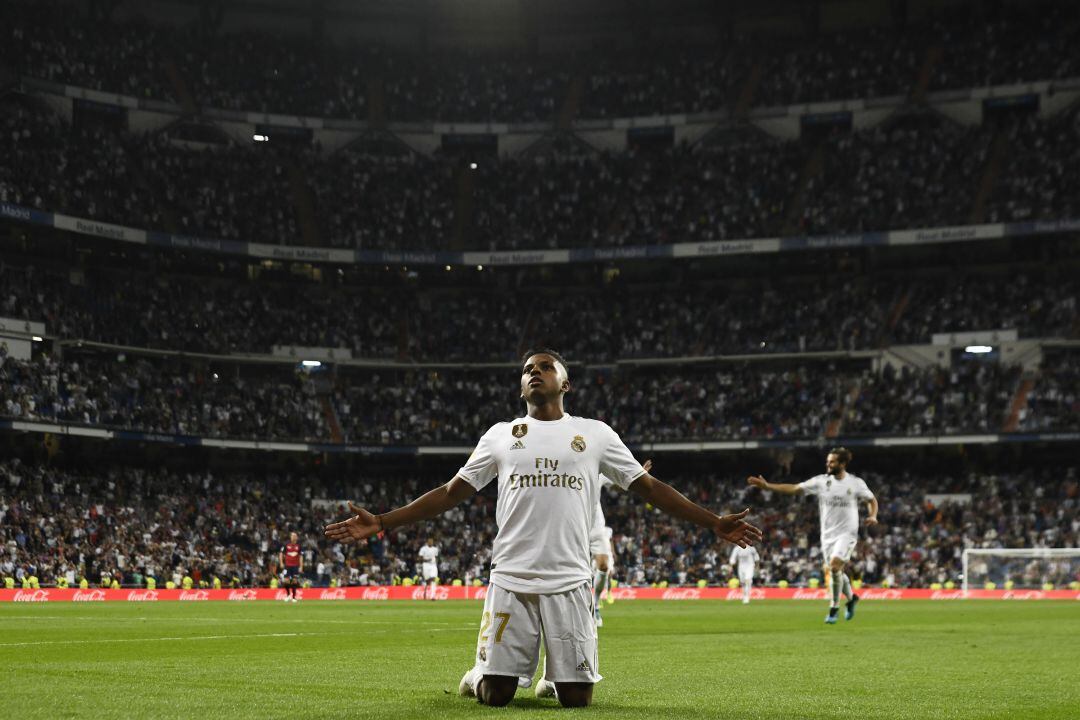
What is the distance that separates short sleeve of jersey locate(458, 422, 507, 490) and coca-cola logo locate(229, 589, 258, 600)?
40318 mm

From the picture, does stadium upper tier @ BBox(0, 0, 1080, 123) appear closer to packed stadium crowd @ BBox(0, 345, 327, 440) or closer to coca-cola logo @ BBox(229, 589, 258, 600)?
packed stadium crowd @ BBox(0, 345, 327, 440)

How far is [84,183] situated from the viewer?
6519 cm

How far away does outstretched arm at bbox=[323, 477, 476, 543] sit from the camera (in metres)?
8.98

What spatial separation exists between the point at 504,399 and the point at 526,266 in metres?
9.16

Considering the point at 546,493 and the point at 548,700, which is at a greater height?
the point at 546,493

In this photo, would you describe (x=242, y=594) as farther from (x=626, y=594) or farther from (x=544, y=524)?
(x=544, y=524)

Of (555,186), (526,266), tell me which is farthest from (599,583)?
(555,186)

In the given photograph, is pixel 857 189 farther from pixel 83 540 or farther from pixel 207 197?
pixel 83 540

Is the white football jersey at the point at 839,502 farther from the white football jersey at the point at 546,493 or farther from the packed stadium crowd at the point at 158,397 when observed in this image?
the packed stadium crowd at the point at 158,397

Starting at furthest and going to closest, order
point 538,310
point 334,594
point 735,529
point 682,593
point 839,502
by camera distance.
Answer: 1. point 538,310
2. point 682,593
3. point 334,594
4. point 839,502
5. point 735,529

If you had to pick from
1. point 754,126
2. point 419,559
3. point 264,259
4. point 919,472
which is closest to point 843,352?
point 919,472

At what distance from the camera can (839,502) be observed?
84.7ft

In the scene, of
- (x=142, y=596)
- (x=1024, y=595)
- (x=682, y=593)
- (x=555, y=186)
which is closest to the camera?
(x=142, y=596)

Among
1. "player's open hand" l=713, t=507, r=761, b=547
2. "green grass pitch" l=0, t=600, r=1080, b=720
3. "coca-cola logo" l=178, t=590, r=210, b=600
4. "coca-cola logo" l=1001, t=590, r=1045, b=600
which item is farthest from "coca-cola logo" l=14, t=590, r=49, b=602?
→ "player's open hand" l=713, t=507, r=761, b=547
